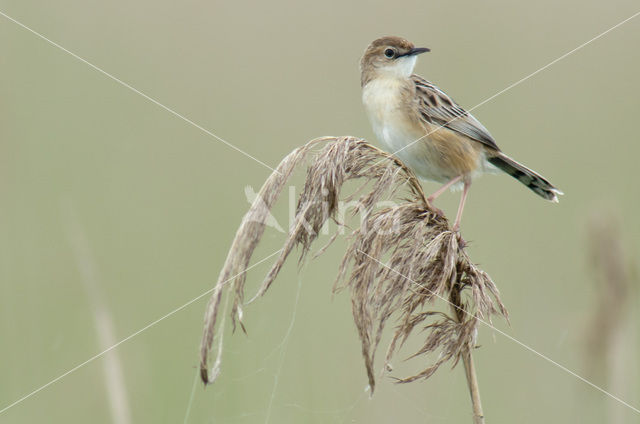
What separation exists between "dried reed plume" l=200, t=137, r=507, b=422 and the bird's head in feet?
6.34

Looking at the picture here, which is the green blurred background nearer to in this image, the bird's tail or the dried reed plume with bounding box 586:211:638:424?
the dried reed plume with bounding box 586:211:638:424

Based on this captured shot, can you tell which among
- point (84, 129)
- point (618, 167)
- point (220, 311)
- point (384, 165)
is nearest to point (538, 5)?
point (618, 167)

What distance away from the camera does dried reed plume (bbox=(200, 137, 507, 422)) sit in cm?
229

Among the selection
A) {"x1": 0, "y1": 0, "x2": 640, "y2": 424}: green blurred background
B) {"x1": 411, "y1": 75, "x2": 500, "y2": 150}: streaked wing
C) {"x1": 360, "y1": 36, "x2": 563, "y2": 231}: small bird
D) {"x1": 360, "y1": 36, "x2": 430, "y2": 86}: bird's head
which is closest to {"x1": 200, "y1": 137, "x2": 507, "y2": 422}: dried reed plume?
{"x1": 0, "y1": 0, "x2": 640, "y2": 424}: green blurred background

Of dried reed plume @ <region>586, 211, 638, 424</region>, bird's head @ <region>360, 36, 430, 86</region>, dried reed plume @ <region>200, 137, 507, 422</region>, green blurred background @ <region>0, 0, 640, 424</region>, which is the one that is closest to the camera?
dried reed plume @ <region>200, 137, 507, 422</region>

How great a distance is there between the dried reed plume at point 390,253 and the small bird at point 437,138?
152cm

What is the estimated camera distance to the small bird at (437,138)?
4055 mm

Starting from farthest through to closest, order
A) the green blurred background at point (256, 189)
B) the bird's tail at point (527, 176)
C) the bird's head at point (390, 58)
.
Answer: the bird's head at point (390, 58), the bird's tail at point (527, 176), the green blurred background at point (256, 189)

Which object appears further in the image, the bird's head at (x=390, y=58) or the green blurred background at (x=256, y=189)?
the bird's head at (x=390, y=58)

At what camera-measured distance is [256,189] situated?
4.77 m

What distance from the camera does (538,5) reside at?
9203mm

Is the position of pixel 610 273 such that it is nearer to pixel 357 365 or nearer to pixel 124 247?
pixel 357 365

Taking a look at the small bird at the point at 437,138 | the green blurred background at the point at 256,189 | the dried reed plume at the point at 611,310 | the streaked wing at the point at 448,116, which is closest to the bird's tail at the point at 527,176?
the small bird at the point at 437,138

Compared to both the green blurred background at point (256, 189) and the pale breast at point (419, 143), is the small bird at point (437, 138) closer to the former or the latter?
the pale breast at point (419, 143)
